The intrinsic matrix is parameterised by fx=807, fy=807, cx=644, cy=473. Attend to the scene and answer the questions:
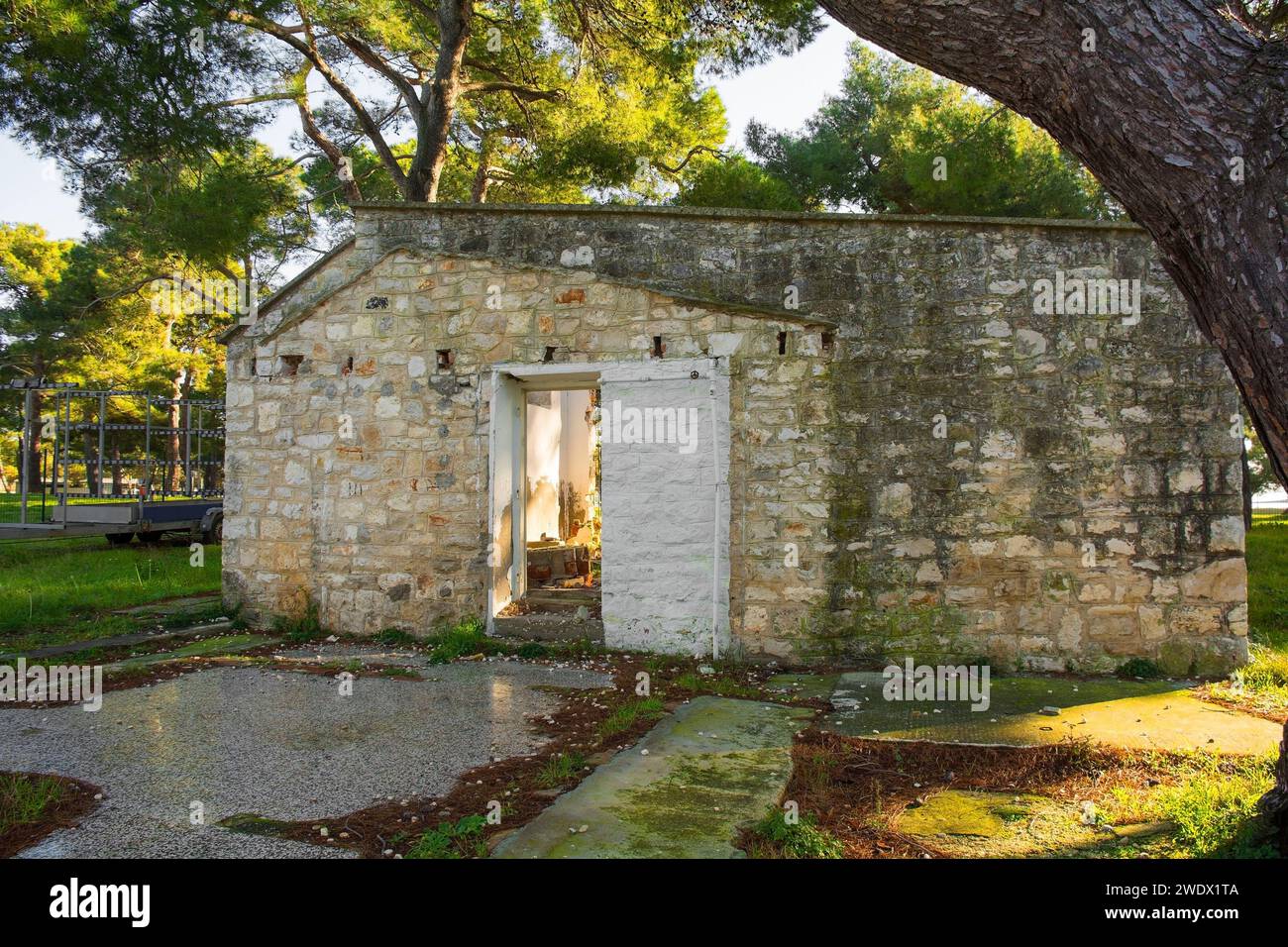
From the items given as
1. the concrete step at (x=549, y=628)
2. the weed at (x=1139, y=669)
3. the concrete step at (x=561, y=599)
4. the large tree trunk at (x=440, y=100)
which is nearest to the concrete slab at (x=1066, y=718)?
the weed at (x=1139, y=669)

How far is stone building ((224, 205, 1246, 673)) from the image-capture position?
5719mm

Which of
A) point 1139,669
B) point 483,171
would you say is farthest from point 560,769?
point 483,171

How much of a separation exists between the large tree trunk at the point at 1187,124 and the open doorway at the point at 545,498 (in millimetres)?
4340

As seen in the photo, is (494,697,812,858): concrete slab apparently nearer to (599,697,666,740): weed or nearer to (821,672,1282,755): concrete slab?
(599,697,666,740): weed

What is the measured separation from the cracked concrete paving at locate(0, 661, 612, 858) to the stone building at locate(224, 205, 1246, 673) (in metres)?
1.29

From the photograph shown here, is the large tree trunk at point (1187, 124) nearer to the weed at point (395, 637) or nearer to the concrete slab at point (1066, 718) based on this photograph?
the concrete slab at point (1066, 718)

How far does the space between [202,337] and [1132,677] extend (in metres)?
22.9

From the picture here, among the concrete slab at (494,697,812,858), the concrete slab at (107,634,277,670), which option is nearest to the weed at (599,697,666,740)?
the concrete slab at (494,697,812,858)

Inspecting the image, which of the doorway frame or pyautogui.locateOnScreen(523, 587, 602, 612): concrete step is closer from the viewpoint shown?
the doorway frame

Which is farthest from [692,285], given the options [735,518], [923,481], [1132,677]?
[1132,677]

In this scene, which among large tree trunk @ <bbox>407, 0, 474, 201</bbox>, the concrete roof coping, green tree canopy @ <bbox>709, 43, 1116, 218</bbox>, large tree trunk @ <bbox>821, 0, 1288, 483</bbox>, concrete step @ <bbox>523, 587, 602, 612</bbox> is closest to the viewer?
large tree trunk @ <bbox>821, 0, 1288, 483</bbox>

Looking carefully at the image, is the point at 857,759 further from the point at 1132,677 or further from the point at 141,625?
the point at 141,625

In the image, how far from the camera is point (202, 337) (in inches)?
858

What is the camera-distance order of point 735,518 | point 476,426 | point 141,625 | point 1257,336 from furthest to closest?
point 141,625 < point 476,426 < point 735,518 < point 1257,336
